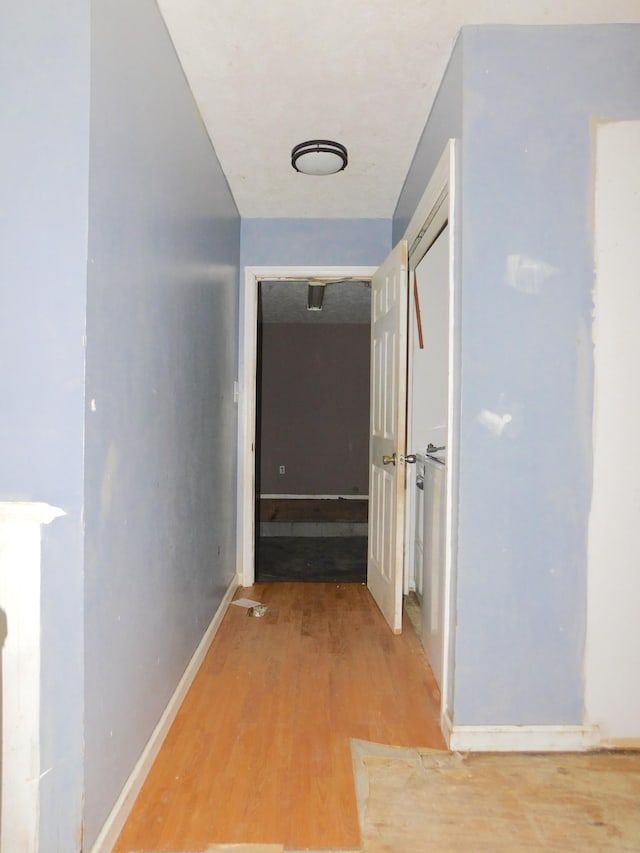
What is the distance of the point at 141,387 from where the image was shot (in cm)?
167

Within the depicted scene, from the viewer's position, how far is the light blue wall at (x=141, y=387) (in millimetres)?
1356

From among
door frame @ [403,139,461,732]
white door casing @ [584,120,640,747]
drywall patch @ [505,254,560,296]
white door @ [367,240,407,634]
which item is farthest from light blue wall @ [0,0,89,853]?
white door @ [367,240,407,634]

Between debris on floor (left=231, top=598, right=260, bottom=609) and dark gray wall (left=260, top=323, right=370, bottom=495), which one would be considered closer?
debris on floor (left=231, top=598, right=260, bottom=609)

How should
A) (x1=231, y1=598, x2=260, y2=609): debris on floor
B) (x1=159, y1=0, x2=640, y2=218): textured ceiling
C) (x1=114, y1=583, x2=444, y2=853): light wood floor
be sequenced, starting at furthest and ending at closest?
(x1=231, y1=598, x2=260, y2=609): debris on floor
(x1=159, y1=0, x2=640, y2=218): textured ceiling
(x1=114, y1=583, x2=444, y2=853): light wood floor

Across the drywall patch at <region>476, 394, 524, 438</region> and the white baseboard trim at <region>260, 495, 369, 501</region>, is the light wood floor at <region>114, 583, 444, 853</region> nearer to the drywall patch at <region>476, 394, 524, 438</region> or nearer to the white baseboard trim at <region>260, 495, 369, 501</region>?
the drywall patch at <region>476, 394, 524, 438</region>

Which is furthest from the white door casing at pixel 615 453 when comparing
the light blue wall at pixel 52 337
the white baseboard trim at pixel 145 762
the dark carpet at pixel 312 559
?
the dark carpet at pixel 312 559

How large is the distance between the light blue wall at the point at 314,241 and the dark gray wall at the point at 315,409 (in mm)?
3911

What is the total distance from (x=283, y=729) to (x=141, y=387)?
1358 millimetres

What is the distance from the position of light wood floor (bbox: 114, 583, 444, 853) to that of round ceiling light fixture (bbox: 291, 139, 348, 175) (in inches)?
97.0

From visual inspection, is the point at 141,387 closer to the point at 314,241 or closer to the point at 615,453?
the point at 615,453

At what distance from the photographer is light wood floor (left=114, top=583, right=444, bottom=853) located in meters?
1.53

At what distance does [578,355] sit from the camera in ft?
6.19

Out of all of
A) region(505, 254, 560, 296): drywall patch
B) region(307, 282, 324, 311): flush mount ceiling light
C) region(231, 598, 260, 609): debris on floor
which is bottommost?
region(231, 598, 260, 609): debris on floor

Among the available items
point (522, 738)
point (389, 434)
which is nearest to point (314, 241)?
point (389, 434)
